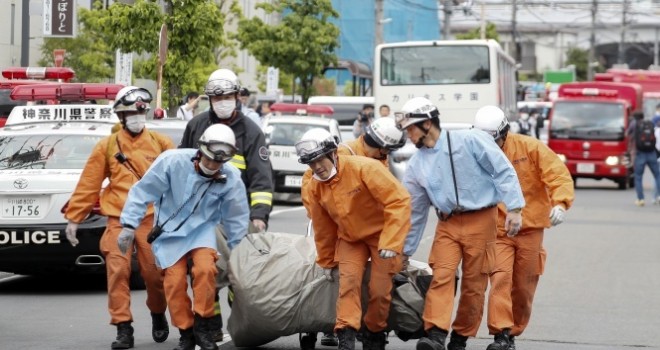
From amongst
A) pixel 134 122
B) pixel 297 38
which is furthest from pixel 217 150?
pixel 297 38

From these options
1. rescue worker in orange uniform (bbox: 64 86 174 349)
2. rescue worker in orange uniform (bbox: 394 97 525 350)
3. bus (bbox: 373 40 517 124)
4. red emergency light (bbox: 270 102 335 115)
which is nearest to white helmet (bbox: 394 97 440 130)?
rescue worker in orange uniform (bbox: 394 97 525 350)

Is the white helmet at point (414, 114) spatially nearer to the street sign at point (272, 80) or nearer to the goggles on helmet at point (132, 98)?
the goggles on helmet at point (132, 98)

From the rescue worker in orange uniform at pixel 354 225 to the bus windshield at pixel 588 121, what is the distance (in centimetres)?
2710

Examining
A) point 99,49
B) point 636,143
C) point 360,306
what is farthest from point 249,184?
point 99,49

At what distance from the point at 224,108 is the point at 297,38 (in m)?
32.9

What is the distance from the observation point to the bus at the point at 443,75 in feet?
110

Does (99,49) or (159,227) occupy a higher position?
(99,49)

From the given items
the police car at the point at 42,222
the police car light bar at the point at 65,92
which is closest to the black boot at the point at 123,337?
the police car at the point at 42,222

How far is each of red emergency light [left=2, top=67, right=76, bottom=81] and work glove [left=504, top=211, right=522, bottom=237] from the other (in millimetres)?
12627

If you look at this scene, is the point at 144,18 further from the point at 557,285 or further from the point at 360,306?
the point at 360,306

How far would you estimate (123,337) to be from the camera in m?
9.85

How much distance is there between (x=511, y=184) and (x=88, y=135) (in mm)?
5057

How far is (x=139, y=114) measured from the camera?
10367 mm

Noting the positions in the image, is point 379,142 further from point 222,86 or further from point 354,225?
point 222,86
